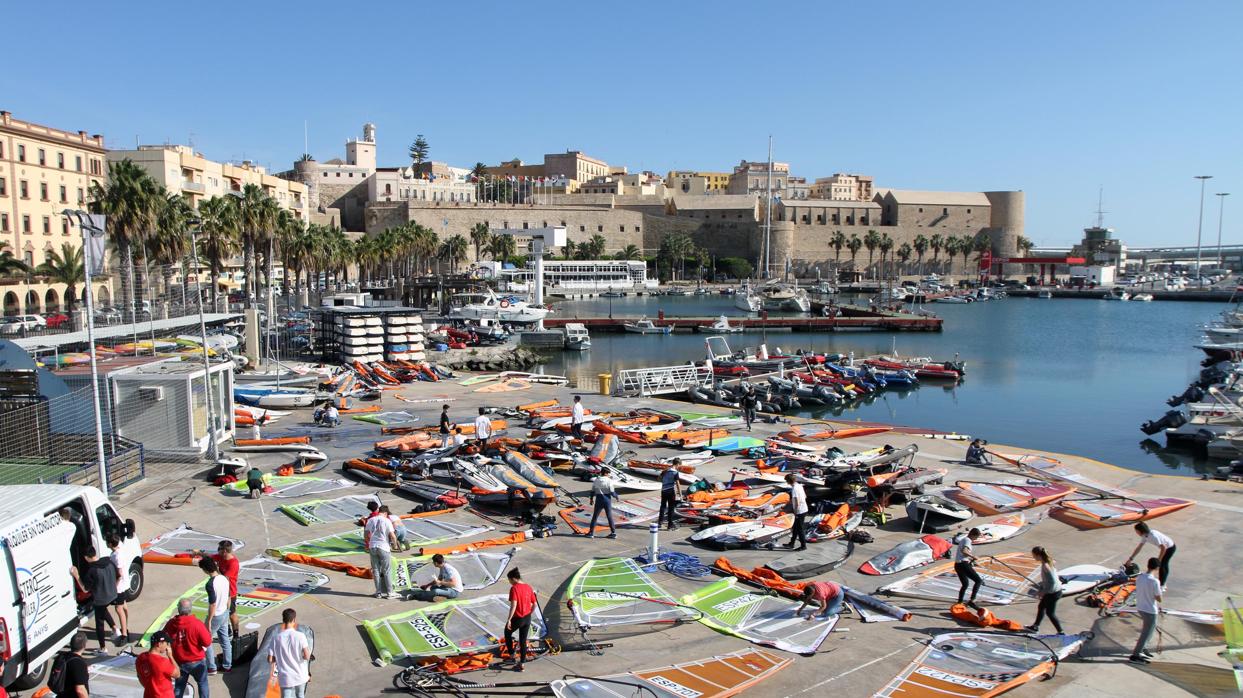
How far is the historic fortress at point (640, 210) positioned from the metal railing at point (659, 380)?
276 feet

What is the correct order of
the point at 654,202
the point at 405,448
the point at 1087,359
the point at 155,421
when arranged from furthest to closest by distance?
the point at 654,202
the point at 1087,359
the point at 405,448
the point at 155,421

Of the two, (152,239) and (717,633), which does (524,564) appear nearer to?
(717,633)

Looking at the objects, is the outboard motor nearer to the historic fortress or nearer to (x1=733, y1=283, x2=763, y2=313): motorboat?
(x1=733, y1=283, x2=763, y2=313): motorboat

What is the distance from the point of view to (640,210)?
445ft

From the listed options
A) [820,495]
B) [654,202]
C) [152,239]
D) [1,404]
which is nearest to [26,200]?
[152,239]

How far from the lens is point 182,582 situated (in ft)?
36.8

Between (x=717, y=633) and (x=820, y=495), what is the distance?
248 inches

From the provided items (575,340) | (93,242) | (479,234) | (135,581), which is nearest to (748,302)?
(479,234)

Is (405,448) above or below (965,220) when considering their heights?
below

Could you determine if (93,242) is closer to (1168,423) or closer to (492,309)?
(1168,423)

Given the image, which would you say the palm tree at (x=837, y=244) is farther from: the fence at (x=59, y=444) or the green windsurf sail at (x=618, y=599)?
A: the green windsurf sail at (x=618, y=599)

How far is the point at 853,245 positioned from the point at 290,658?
13503 centimetres

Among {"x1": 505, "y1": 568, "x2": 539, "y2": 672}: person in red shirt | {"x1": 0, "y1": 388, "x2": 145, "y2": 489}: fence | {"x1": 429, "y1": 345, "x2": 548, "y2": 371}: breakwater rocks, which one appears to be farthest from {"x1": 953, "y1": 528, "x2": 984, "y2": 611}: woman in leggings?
{"x1": 429, "y1": 345, "x2": 548, "y2": 371}: breakwater rocks

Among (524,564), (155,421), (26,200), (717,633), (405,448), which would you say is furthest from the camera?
(26,200)
